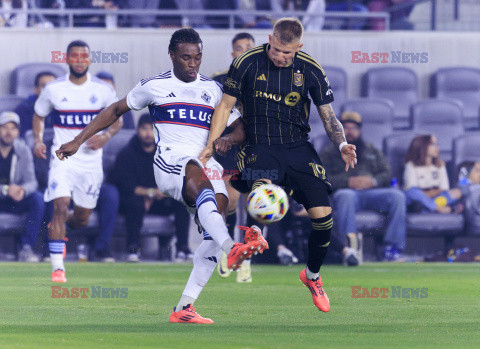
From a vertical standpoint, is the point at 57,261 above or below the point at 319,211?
below

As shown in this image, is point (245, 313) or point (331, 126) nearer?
point (245, 313)

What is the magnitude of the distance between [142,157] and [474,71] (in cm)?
604

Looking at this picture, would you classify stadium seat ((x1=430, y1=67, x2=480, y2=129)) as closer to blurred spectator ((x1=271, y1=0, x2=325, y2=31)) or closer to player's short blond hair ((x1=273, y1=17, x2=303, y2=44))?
blurred spectator ((x1=271, y1=0, x2=325, y2=31))

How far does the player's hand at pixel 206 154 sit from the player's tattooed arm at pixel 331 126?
103 centimetres

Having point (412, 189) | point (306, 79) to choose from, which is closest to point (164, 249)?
point (412, 189)

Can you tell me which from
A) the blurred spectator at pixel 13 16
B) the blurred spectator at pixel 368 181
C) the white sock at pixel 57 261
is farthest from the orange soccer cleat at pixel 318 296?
the blurred spectator at pixel 13 16

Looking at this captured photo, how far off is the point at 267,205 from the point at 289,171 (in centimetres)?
97

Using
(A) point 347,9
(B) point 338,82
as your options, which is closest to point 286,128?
(B) point 338,82

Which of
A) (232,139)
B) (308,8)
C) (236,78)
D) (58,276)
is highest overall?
(308,8)

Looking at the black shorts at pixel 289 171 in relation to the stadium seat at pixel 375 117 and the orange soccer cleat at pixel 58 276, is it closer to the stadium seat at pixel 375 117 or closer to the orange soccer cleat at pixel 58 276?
the orange soccer cleat at pixel 58 276

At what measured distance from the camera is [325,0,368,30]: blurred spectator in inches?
687

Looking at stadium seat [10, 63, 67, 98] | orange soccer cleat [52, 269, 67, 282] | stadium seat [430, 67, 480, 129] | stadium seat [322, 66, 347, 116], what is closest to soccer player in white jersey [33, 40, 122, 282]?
orange soccer cleat [52, 269, 67, 282]

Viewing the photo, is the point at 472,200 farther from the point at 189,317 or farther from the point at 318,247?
the point at 189,317

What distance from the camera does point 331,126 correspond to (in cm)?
798
